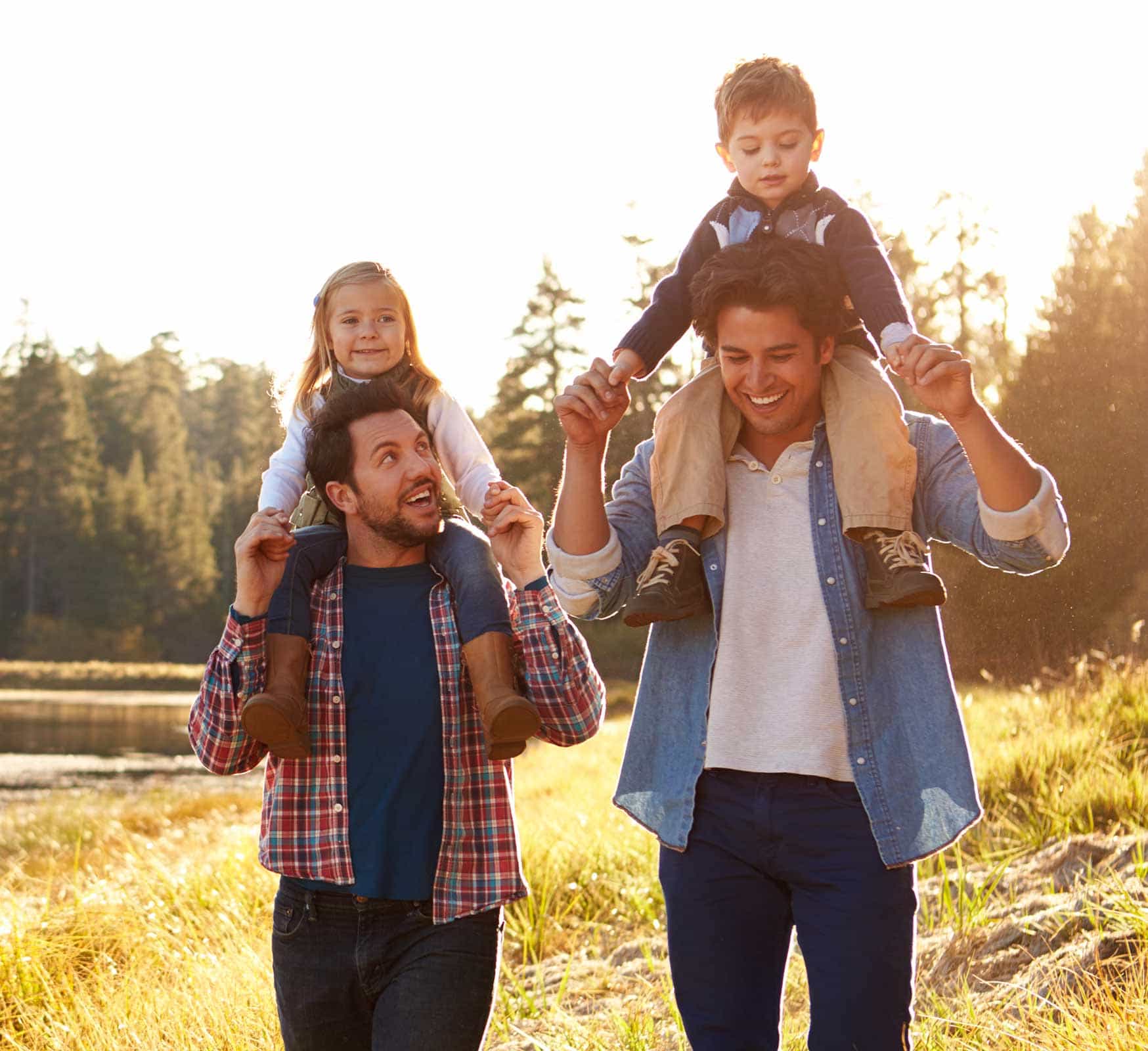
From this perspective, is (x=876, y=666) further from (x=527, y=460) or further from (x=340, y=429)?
(x=527, y=460)

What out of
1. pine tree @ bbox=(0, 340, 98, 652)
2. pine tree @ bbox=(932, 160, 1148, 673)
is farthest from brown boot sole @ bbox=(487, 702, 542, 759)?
pine tree @ bbox=(0, 340, 98, 652)

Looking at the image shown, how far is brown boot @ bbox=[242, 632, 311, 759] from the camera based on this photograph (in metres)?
2.93

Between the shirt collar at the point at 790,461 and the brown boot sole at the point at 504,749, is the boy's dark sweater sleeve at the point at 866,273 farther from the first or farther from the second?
the brown boot sole at the point at 504,749

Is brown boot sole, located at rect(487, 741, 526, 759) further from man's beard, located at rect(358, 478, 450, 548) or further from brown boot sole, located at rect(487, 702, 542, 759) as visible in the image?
man's beard, located at rect(358, 478, 450, 548)

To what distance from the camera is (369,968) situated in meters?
2.96

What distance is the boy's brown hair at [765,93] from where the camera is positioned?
11.1ft

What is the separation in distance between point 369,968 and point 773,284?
1.62 metres

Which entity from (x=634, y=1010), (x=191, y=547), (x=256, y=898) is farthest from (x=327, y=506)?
(x=191, y=547)

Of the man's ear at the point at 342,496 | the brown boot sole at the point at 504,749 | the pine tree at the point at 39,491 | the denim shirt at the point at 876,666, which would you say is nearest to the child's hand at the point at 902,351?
the denim shirt at the point at 876,666

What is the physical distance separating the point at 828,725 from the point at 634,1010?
2.08 metres

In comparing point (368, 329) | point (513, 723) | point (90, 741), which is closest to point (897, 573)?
point (513, 723)

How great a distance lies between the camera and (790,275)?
2.92m

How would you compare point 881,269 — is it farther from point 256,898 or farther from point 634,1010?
point 256,898

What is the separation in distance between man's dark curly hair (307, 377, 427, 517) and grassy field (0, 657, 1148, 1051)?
1.70m
